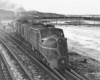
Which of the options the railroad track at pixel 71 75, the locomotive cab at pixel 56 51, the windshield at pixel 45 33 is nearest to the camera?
the railroad track at pixel 71 75

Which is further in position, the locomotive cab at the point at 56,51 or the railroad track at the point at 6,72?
the locomotive cab at the point at 56,51

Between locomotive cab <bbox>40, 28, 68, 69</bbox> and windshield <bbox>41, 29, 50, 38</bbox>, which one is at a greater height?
windshield <bbox>41, 29, 50, 38</bbox>

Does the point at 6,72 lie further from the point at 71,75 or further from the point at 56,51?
the point at 71,75

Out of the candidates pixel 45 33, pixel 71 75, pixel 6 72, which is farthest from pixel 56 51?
pixel 6 72

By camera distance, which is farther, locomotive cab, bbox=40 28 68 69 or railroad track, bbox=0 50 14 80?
locomotive cab, bbox=40 28 68 69

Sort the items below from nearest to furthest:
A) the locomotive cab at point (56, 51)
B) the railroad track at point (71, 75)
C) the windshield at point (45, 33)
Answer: the railroad track at point (71, 75)
the locomotive cab at point (56, 51)
the windshield at point (45, 33)

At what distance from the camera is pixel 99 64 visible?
53.5 feet

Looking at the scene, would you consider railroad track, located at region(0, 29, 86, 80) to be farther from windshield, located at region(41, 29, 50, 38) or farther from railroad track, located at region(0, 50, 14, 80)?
railroad track, located at region(0, 50, 14, 80)

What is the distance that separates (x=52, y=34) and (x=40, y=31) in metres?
1.19

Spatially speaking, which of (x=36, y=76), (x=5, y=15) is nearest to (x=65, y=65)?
(x=36, y=76)

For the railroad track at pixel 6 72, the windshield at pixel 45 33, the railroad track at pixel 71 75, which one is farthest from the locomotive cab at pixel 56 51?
the railroad track at pixel 6 72

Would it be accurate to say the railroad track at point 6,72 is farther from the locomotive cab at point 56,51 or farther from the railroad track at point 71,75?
the railroad track at point 71,75

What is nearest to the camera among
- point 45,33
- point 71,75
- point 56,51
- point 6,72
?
point 71,75

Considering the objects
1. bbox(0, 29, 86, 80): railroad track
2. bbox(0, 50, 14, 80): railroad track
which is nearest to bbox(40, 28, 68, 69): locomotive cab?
bbox(0, 29, 86, 80): railroad track
